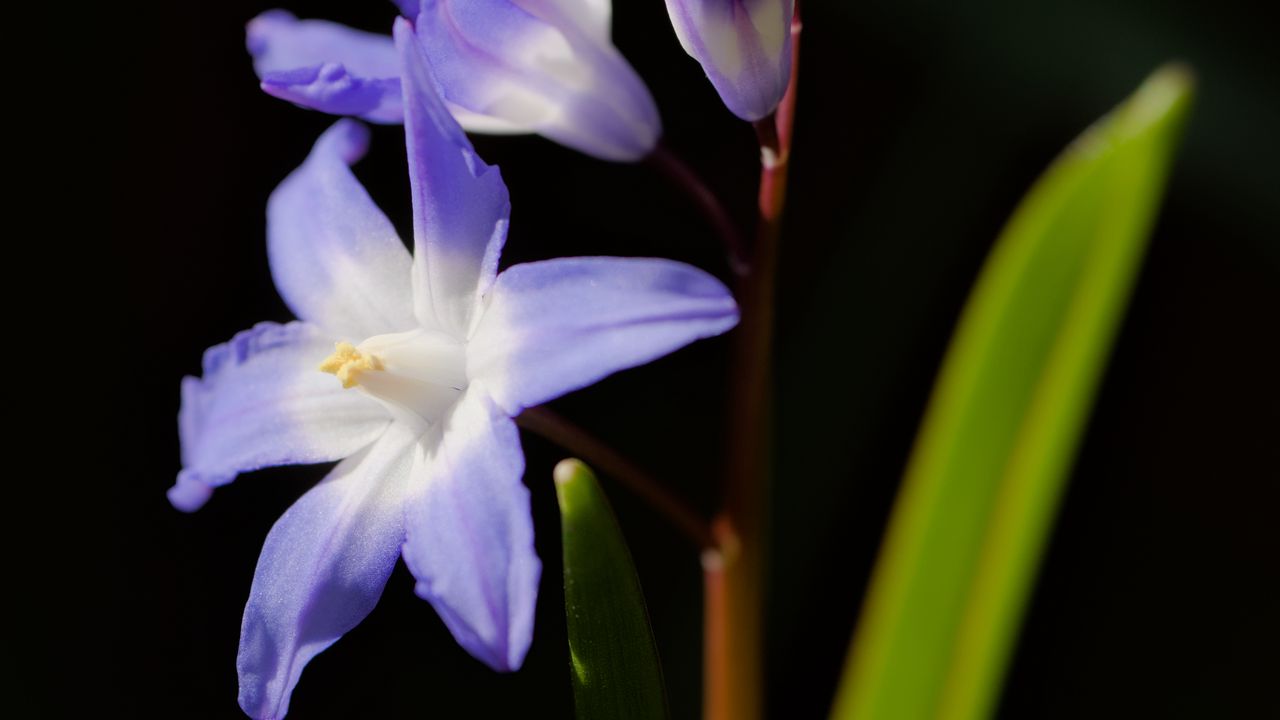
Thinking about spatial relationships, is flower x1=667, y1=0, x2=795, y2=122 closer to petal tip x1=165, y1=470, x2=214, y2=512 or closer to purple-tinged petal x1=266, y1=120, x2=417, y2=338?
purple-tinged petal x1=266, y1=120, x2=417, y2=338

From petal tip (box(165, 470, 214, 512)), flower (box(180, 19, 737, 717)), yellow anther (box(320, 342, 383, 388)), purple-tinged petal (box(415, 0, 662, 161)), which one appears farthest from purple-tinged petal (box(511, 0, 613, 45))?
petal tip (box(165, 470, 214, 512))

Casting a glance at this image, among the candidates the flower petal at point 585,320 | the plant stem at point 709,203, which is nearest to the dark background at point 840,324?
the plant stem at point 709,203

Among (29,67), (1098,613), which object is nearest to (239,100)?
(29,67)

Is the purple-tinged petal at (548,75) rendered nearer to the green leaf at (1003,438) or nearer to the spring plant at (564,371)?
the spring plant at (564,371)

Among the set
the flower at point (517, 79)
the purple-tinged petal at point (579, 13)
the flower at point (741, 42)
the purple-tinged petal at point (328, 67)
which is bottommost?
the purple-tinged petal at point (328, 67)

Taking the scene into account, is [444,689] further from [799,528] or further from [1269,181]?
[1269,181]

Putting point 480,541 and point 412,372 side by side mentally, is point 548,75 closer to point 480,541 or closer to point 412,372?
point 412,372

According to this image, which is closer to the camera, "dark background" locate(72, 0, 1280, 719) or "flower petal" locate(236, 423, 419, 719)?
"flower petal" locate(236, 423, 419, 719)
